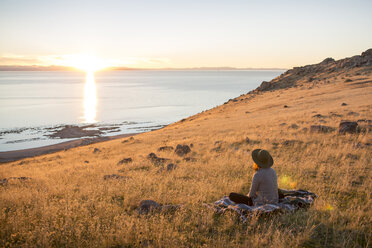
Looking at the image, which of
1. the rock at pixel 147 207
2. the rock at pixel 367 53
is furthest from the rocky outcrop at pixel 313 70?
the rock at pixel 147 207

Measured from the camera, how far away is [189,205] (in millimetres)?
5559

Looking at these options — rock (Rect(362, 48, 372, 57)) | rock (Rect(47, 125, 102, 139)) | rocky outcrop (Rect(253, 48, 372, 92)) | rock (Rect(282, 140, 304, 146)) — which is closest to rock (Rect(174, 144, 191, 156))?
rock (Rect(282, 140, 304, 146))

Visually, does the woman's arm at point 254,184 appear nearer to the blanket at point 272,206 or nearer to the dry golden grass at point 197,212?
the blanket at point 272,206

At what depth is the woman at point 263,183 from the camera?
16.6 ft

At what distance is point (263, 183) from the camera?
16.9ft

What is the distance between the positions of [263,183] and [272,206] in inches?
19.5

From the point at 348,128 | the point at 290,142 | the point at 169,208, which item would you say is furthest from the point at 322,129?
the point at 169,208

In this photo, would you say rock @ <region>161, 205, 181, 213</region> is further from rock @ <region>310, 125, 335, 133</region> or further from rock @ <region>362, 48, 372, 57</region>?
rock @ <region>362, 48, 372, 57</region>

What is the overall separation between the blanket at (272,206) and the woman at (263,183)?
17cm

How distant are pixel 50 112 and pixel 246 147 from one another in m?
70.7

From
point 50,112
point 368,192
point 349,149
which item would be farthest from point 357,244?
point 50,112

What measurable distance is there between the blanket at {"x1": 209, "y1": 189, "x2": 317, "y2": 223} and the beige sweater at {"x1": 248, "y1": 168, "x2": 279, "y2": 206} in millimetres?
177

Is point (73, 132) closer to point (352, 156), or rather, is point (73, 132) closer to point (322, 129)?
point (322, 129)

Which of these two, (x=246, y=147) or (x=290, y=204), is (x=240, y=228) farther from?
(x=246, y=147)
